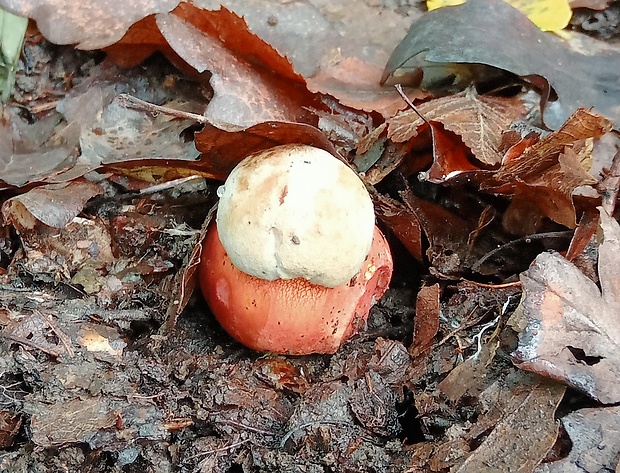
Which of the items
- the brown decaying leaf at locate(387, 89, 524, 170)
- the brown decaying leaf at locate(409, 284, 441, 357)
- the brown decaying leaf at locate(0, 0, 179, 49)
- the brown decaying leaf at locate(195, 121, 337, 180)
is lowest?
the brown decaying leaf at locate(409, 284, 441, 357)

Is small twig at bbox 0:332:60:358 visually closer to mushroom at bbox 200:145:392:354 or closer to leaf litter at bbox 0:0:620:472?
leaf litter at bbox 0:0:620:472

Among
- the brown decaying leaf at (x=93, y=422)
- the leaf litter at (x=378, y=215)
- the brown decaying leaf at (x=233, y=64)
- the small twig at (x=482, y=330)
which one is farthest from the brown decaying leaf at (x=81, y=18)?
the small twig at (x=482, y=330)

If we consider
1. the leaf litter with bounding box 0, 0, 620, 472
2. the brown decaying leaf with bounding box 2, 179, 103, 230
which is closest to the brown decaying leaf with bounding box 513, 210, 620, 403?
the leaf litter with bounding box 0, 0, 620, 472

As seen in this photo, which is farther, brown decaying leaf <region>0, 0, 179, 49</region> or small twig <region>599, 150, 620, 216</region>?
brown decaying leaf <region>0, 0, 179, 49</region>

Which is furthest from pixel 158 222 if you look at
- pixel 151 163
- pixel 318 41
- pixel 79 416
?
pixel 318 41

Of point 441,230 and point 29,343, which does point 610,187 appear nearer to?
point 441,230

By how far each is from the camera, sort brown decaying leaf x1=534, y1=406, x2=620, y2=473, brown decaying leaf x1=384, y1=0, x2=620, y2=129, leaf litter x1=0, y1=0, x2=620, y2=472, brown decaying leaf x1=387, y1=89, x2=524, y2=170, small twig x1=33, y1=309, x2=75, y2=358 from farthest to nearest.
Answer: brown decaying leaf x1=384, y1=0, x2=620, y2=129 < brown decaying leaf x1=387, y1=89, x2=524, y2=170 < small twig x1=33, y1=309, x2=75, y2=358 < leaf litter x1=0, y1=0, x2=620, y2=472 < brown decaying leaf x1=534, y1=406, x2=620, y2=473

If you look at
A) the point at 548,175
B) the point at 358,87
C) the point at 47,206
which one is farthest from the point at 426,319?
the point at 47,206
